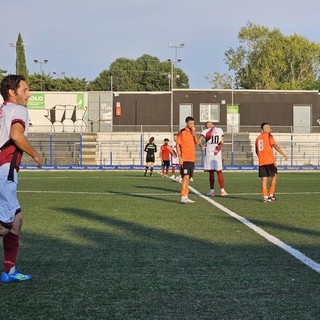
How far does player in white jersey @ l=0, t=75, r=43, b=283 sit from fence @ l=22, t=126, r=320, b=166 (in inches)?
1596

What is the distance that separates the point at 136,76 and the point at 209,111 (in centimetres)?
5744

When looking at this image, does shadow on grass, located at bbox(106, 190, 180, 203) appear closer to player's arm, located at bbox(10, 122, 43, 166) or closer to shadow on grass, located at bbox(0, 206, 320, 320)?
shadow on grass, located at bbox(0, 206, 320, 320)

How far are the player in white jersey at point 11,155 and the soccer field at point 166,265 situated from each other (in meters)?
0.34

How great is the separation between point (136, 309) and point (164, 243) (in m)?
3.50

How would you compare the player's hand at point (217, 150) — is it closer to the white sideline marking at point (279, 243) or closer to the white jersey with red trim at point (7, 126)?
the white sideline marking at point (279, 243)

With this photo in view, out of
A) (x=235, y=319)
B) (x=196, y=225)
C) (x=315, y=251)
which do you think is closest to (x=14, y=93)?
(x=235, y=319)

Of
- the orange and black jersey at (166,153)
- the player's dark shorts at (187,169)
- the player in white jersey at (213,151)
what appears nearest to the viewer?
the player's dark shorts at (187,169)

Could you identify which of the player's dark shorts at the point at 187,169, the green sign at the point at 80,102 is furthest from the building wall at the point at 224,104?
the player's dark shorts at the point at 187,169

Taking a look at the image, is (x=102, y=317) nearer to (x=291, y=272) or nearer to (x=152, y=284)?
(x=152, y=284)

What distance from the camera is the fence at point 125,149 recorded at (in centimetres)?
4897

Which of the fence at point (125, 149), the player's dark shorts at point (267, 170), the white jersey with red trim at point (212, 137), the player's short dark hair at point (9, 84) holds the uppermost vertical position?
the player's short dark hair at point (9, 84)

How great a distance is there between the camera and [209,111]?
62156mm

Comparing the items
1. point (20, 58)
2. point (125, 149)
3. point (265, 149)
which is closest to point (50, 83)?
point (20, 58)

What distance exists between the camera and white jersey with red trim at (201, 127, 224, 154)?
1680 cm
